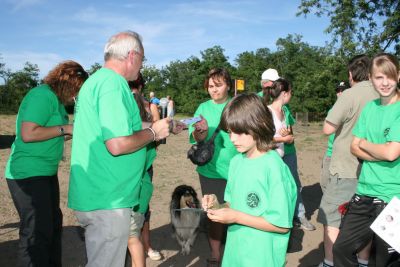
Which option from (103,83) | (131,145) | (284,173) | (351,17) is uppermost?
(351,17)

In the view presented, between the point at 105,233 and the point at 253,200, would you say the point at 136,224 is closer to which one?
the point at 105,233

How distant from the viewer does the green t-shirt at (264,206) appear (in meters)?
1.95

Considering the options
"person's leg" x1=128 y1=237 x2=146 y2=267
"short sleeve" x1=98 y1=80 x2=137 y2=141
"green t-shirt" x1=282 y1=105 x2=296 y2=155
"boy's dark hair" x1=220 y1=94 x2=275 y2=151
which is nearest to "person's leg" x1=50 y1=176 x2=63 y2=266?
"person's leg" x1=128 y1=237 x2=146 y2=267

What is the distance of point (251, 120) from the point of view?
2.04 meters

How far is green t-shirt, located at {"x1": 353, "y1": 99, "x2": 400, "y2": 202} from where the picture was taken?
2592 millimetres

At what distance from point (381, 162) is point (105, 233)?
1843 millimetres

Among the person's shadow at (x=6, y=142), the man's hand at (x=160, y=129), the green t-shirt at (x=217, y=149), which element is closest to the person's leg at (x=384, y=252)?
the green t-shirt at (x=217, y=149)

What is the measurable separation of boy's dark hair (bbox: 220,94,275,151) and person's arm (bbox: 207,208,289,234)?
14.4 inches

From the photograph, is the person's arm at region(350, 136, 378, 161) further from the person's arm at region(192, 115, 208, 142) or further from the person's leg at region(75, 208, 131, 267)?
the person's leg at region(75, 208, 131, 267)

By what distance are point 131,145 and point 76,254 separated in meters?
2.56

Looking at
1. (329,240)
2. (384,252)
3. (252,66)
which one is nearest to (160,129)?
(384,252)

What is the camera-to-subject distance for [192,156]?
3.66 meters

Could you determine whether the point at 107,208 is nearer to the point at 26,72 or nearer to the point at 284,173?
the point at 284,173

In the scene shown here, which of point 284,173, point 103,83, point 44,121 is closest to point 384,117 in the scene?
point 284,173
